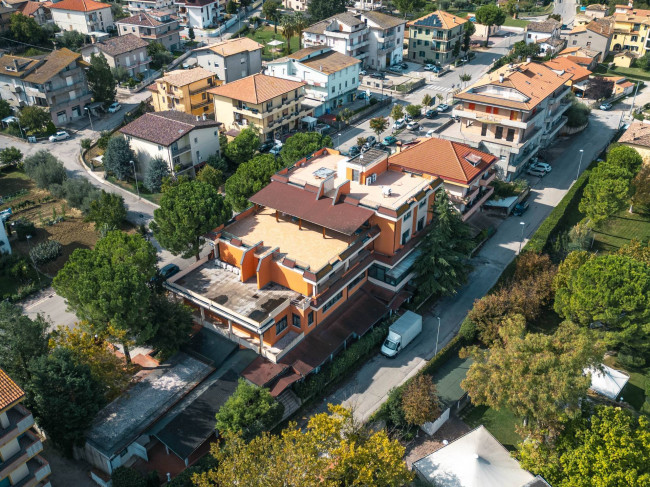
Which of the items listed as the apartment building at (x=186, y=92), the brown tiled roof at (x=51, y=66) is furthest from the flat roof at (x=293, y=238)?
the brown tiled roof at (x=51, y=66)

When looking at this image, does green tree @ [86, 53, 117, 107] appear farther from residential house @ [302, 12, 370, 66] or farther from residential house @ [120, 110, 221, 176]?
residential house @ [302, 12, 370, 66]

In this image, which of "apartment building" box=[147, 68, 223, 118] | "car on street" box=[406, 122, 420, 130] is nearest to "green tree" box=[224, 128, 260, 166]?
"apartment building" box=[147, 68, 223, 118]

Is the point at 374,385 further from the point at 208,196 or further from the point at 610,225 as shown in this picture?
the point at 610,225

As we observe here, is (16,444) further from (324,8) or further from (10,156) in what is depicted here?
(324,8)

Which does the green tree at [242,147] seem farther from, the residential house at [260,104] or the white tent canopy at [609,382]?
the white tent canopy at [609,382]

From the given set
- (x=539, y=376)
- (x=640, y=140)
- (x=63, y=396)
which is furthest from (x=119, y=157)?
(x=640, y=140)

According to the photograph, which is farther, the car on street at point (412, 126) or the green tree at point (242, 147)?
the car on street at point (412, 126)

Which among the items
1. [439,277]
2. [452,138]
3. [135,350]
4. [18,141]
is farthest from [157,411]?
[18,141]
